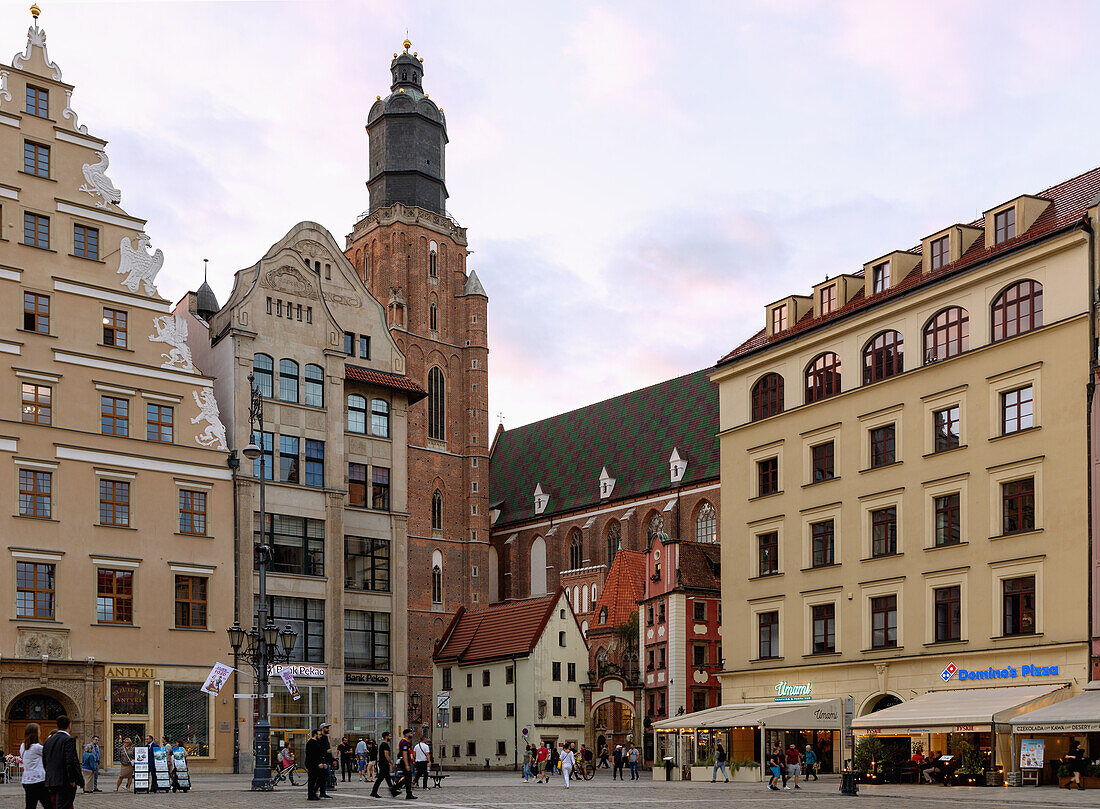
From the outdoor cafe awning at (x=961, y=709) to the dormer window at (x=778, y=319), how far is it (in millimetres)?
17496

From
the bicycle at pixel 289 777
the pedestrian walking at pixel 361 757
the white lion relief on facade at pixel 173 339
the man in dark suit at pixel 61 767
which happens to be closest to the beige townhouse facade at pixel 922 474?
the pedestrian walking at pixel 361 757

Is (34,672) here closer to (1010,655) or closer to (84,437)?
(84,437)

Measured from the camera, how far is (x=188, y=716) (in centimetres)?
5219

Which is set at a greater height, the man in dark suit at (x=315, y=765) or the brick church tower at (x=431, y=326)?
the brick church tower at (x=431, y=326)

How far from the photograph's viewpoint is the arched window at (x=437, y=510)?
98188 millimetres

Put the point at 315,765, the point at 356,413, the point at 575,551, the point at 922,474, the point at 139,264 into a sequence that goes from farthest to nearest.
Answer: the point at 575,551
the point at 356,413
the point at 139,264
the point at 922,474
the point at 315,765

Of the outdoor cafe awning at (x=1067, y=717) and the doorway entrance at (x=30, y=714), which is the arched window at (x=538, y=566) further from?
the outdoor cafe awning at (x=1067, y=717)

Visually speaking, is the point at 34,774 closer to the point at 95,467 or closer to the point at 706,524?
the point at 95,467

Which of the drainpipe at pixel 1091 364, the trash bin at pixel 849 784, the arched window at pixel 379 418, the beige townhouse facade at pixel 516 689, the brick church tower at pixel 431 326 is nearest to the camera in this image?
the trash bin at pixel 849 784

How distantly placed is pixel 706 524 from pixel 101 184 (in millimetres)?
51318

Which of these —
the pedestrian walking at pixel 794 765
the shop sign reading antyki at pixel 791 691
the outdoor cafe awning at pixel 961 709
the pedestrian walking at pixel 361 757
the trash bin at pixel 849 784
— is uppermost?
the outdoor cafe awning at pixel 961 709

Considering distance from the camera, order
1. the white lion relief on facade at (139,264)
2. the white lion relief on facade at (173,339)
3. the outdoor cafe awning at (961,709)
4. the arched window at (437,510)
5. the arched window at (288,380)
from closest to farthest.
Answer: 1. the outdoor cafe awning at (961,709)
2. the white lion relief on facade at (139,264)
3. the white lion relief on facade at (173,339)
4. the arched window at (288,380)
5. the arched window at (437,510)

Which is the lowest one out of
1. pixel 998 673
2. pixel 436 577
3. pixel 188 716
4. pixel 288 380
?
pixel 188 716

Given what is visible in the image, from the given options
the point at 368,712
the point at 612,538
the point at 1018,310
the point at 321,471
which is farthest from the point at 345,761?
the point at 612,538
